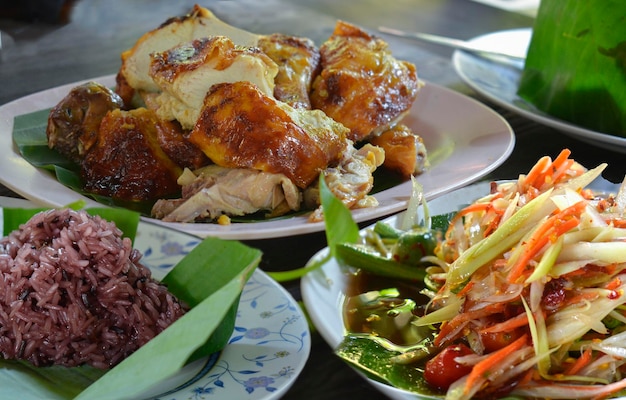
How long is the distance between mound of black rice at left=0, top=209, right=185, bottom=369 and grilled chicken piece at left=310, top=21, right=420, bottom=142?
1.12 meters

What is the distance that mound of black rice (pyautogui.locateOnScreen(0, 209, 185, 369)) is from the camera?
1286mm

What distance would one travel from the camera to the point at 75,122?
2.36 meters

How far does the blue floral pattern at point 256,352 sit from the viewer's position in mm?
1118

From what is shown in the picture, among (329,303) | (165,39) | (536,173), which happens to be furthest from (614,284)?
(165,39)

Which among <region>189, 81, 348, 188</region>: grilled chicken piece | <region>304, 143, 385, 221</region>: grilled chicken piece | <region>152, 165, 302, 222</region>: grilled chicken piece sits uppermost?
<region>189, 81, 348, 188</region>: grilled chicken piece

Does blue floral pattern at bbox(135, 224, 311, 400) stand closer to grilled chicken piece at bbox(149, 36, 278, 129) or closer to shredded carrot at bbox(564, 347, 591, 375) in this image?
shredded carrot at bbox(564, 347, 591, 375)

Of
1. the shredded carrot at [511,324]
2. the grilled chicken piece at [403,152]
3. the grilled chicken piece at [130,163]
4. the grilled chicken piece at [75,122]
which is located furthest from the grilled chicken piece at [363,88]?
the shredded carrot at [511,324]

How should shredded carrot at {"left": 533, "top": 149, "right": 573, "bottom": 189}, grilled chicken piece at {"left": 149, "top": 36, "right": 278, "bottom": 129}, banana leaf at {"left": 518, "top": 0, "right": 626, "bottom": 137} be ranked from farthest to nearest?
banana leaf at {"left": 518, "top": 0, "right": 626, "bottom": 137} < grilled chicken piece at {"left": 149, "top": 36, "right": 278, "bottom": 129} < shredded carrot at {"left": 533, "top": 149, "right": 573, "bottom": 189}

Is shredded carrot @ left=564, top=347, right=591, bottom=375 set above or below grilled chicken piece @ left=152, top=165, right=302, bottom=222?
above

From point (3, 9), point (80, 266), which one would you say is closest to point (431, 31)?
point (3, 9)

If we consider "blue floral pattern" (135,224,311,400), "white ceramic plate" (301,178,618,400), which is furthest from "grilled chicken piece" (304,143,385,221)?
"blue floral pattern" (135,224,311,400)

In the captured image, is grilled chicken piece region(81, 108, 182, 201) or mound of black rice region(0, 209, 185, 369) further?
grilled chicken piece region(81, 108, 182, 201)

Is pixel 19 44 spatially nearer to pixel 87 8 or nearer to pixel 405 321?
pixel 87 8

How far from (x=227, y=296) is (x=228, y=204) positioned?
1.11m
